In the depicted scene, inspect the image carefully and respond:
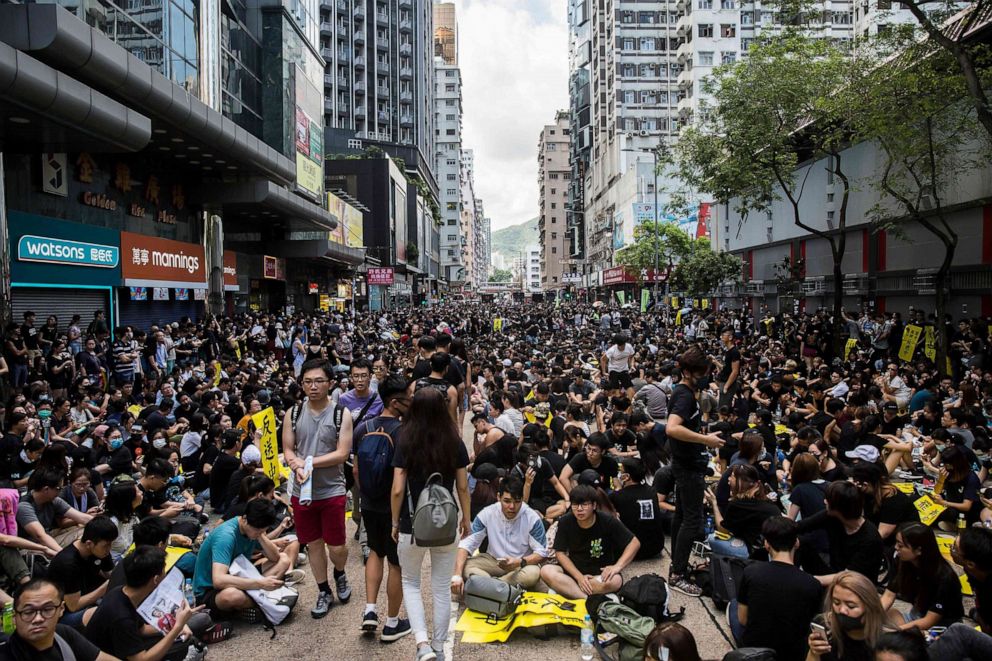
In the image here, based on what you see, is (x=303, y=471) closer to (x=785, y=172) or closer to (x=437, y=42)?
(x=785, y=172)

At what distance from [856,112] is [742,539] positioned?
1551 centimetres

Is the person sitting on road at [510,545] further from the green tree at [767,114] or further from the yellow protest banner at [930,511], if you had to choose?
the green tree at [767,114]

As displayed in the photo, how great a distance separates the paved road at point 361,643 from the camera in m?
4.82

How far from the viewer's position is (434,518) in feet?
14.1

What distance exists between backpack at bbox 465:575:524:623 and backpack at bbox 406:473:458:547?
109cm

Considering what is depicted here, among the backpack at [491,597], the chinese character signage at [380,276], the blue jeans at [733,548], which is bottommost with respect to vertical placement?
the backpack at [491,597]

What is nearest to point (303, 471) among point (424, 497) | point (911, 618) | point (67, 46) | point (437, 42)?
point (424, 497)

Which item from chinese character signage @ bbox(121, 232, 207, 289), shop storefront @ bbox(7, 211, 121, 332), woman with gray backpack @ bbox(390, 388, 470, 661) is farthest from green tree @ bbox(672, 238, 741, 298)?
woman with gray backpack @ bbox(390, 388, 470, 661)

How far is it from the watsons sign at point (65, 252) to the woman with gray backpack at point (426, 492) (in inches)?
614

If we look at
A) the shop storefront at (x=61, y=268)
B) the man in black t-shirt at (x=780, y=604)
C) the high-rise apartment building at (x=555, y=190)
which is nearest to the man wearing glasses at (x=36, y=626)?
the man in black t-shirt at (x=780, y=604)

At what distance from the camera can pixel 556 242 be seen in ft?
465

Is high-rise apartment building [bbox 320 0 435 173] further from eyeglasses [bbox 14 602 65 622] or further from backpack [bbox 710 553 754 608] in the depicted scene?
eyeglasses [bbox 14 602 65 622]

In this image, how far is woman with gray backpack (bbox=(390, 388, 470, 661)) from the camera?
441 cm

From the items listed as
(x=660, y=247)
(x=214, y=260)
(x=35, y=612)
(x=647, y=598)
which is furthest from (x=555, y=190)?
(x=35, y=612)
